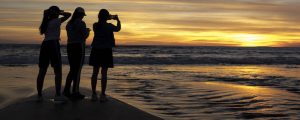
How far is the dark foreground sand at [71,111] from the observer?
5480mm

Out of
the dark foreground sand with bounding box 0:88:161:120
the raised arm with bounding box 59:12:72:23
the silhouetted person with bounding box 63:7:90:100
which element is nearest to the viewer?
the dark foreground sand with bounding box 0:88:161:120

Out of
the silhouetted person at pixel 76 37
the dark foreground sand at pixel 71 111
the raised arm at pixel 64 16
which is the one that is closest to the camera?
the dark foreground sand at pixel 71 111

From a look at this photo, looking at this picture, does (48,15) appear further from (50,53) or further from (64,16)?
(50,53)

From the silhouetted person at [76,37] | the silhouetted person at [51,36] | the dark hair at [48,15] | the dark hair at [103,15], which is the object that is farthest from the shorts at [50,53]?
the dark hair at [103,15]

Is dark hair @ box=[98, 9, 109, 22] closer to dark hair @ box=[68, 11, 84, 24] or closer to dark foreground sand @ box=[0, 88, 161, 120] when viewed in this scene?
dark hair @ box=[68, 11, 84, 24]

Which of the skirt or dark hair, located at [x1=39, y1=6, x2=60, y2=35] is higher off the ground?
dark hair, located at [x1=39, y1=6, x2=60, y2=35]

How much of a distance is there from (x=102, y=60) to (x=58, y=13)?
3.46 ft

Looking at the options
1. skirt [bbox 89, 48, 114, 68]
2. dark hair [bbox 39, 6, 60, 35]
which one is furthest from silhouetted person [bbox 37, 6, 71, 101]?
skirt [bbox 89, 48, 114, 68]

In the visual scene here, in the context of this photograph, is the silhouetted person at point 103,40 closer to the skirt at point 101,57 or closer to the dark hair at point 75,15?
the skirt at point 101,57

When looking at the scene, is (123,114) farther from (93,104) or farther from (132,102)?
(132,102)

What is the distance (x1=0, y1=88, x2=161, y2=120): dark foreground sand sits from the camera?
548 cm

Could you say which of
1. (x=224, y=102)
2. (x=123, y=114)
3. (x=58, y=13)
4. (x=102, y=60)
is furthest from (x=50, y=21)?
(x=224, y=102)

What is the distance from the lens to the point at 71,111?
5887 mm

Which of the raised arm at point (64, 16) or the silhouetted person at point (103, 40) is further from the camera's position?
the silhouetted person at point (103, 40)
